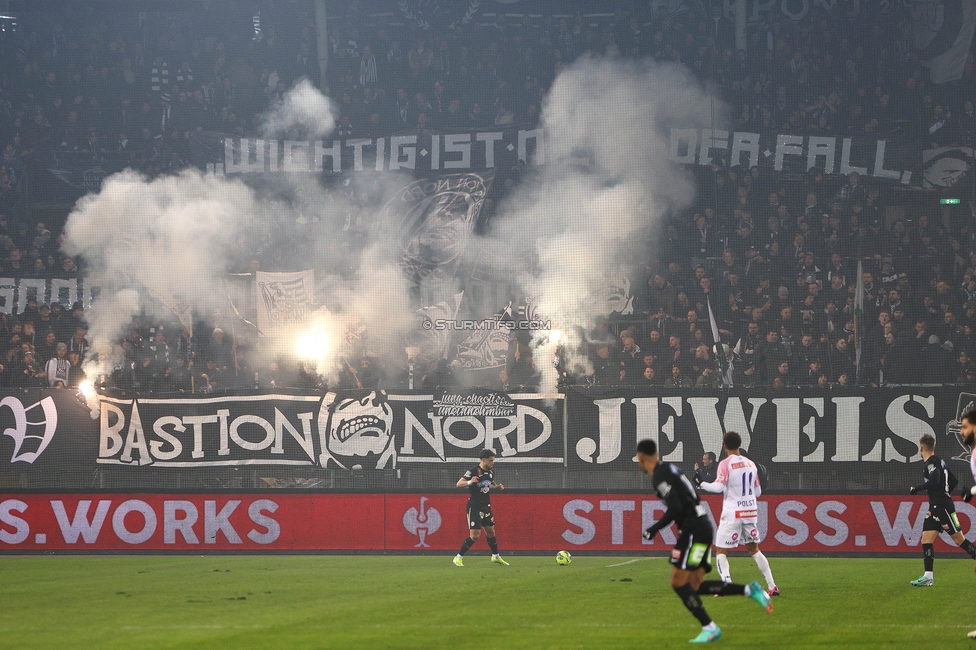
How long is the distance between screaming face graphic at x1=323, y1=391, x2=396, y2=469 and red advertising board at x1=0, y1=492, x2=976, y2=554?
0.71 metres

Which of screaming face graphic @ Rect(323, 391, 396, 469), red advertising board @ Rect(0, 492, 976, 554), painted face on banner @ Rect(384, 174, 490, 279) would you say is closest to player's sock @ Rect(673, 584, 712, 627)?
red advertising board @ Rect(0, 492, 976, 554)

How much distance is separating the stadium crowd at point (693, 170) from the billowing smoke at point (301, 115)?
0.31 meters

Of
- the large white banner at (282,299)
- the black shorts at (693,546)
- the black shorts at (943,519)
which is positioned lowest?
the black shorts at (943,519)

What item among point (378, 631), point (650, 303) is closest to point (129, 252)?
point (650, 303)

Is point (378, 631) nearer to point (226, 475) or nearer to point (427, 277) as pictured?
point (226, 475)

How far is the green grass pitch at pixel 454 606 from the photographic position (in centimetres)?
892

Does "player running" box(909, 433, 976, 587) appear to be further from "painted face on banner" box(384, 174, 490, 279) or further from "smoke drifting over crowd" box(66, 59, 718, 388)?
"painted face on banner" box(384, 174, 490, 279)

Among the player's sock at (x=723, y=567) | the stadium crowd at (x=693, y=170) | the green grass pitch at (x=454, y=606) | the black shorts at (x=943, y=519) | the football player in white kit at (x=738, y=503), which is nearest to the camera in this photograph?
the green grass pitch at (x=454, y=606)

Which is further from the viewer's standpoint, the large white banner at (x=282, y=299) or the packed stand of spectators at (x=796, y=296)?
the large white banner at (x=282, y=299)

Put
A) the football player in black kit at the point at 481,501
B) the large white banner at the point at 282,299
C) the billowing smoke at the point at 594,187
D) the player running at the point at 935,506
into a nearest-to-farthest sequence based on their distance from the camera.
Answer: the player running at the point at 935,506 → the football player in black kit at the point at 481,501 → the billowing smoke at the point at 594,187 → the large white banner at the point at 282,299

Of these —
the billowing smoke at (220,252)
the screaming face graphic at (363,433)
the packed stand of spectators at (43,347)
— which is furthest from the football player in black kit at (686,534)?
the packed stand of spectators at (43,347)

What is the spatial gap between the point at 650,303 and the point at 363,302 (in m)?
5.61

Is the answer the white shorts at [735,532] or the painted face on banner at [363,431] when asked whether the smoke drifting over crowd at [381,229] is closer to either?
the painted face on banner at [363,431]

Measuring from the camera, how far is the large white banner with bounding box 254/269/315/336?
797 inches
